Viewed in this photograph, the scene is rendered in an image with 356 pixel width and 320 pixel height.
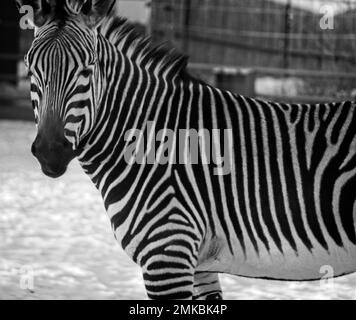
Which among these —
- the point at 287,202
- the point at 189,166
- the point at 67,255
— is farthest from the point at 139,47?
the point at 67,255

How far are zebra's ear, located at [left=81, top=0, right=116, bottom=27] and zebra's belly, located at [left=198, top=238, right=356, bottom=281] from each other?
0.96 m

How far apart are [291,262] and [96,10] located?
3.80 ft

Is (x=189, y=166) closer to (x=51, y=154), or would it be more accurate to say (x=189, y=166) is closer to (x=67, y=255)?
(x=51, y=154)

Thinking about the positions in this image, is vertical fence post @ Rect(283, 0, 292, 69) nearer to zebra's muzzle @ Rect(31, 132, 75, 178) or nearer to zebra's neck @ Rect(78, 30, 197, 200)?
zebra's neck @ Rect(78, 30, 197, 200)

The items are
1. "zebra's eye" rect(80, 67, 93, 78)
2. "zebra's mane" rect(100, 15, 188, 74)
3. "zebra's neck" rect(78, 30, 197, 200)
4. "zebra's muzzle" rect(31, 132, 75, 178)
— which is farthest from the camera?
"zebra's mane" rect(100, 15, 188, 74)

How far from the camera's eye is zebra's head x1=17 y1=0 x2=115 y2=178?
2.31 metres

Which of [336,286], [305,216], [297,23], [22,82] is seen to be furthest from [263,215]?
[22,82]

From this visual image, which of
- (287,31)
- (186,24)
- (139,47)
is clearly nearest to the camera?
(139,47)

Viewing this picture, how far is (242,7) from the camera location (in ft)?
41.1

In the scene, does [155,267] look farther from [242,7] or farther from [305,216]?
[242,7]

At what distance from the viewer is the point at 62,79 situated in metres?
2.35

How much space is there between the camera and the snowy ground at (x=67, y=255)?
12.8 feet

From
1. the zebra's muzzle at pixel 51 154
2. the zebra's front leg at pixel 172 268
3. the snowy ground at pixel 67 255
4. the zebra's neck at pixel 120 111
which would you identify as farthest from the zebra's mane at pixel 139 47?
the snowy ground at pixel 67 255

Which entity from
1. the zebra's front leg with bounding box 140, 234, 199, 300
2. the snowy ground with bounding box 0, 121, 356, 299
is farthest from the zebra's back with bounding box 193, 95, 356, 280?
the snowy ground with bounding box 0, 121, 356, 299
